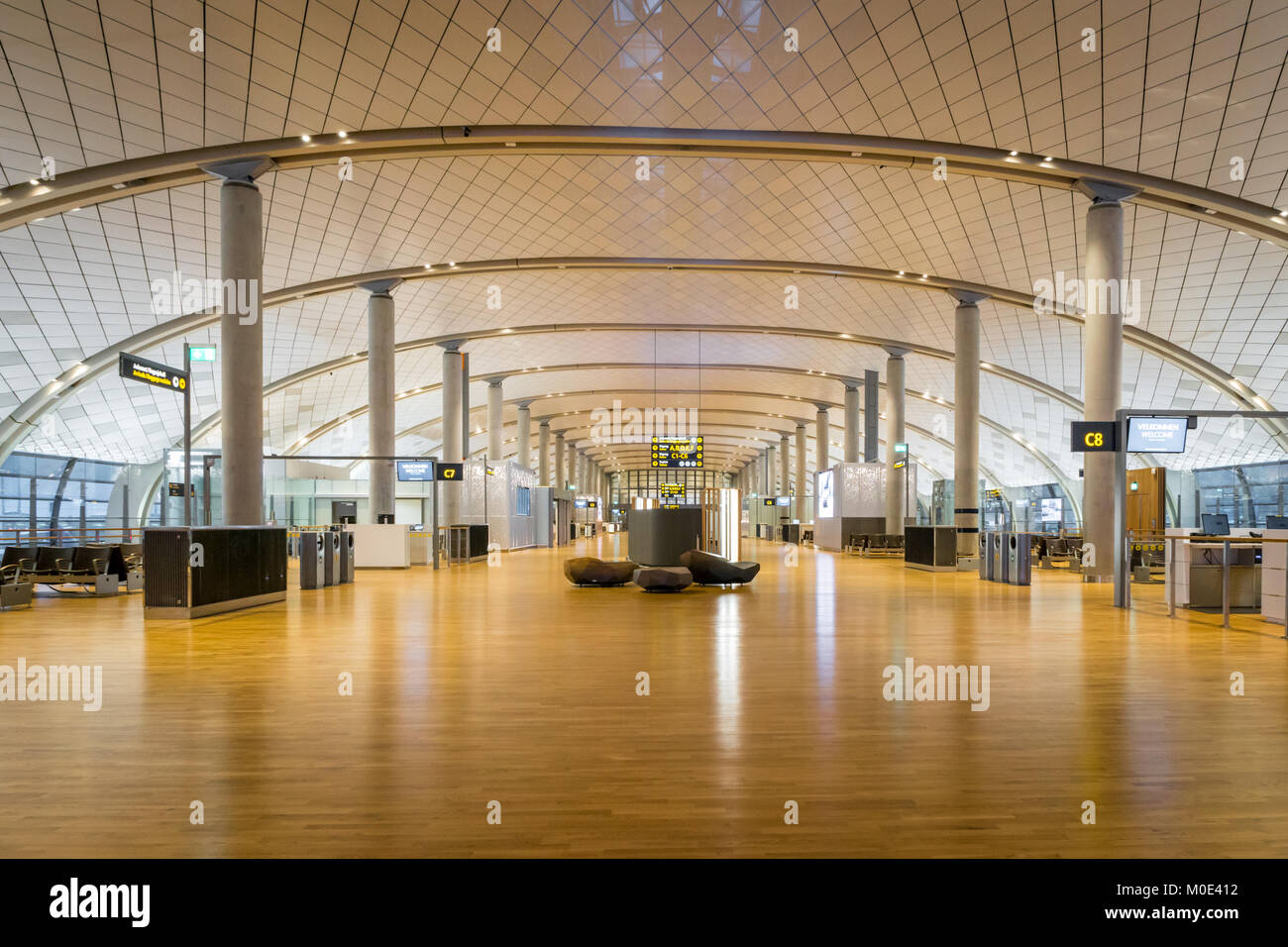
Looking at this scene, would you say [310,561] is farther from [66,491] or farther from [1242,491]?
[1242,491]

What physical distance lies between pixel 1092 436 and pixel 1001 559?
13.4ft

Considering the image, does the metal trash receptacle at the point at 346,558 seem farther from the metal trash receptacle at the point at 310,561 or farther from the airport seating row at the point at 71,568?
the airport seating row at the point at 71,568

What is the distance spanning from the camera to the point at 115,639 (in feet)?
26.9

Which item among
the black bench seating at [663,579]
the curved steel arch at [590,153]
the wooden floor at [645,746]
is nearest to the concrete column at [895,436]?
the curved steel arch at [590,153]

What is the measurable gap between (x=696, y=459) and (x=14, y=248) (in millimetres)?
26188

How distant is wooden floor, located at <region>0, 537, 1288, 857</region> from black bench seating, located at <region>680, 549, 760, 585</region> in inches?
194

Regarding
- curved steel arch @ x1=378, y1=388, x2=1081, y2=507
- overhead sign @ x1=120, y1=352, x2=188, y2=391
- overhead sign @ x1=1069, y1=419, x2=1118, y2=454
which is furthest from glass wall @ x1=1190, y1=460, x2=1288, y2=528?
overhead sign @ x1=120, y1=352, x2=188, y2=391

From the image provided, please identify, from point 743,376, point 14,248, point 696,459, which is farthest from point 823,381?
point 14,248

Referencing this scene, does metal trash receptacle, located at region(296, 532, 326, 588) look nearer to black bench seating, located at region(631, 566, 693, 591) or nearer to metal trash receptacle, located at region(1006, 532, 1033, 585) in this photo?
black bench seating, located at region(631, 566, 693, 591)

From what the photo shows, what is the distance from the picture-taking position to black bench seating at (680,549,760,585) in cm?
1366

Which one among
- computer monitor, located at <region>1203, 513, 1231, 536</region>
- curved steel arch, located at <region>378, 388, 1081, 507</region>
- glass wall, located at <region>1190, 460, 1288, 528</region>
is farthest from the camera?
curved steel arch, located at <region>378, 388, 1081, 507</region>

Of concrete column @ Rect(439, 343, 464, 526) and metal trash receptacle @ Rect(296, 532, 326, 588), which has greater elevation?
concrete column @ Rect(439, 343, 464, 526)
